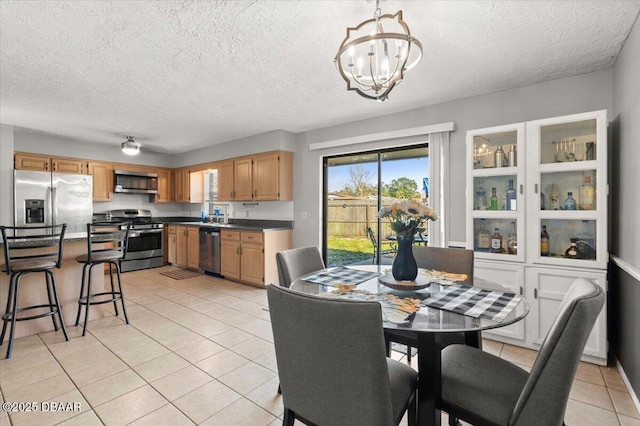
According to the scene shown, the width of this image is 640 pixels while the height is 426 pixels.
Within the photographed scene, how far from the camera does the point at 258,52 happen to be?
96.4 inches

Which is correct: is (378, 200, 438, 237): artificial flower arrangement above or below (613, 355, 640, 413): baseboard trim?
above

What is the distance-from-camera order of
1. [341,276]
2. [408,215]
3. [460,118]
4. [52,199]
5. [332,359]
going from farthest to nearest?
1. [52,199]
2. [460,118]
3. [341,276]
4. [408,215]
5. [332,359]

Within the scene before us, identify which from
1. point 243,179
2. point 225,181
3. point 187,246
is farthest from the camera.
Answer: point 187,246

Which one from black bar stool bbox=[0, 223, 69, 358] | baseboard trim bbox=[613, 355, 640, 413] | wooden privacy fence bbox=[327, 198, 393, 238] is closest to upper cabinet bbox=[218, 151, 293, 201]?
wooden privacy fence bbox=[327, 198, 393, 238]

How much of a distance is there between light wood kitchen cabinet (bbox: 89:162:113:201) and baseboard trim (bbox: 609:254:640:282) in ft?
23.8

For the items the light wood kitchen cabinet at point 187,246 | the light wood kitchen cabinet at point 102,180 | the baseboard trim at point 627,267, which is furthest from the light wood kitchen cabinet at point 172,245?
the baseboard trim at point 627,267

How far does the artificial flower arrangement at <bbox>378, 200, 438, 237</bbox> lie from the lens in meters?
1.80

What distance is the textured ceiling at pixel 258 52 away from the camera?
1925 millimetres

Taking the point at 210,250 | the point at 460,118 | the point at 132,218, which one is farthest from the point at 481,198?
the point at 132,218

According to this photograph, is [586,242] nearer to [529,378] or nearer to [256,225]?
[529,378]

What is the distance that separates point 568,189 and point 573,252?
0.55 m

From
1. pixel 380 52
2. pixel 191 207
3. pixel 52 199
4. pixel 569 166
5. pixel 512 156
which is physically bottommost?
pixel 191 207

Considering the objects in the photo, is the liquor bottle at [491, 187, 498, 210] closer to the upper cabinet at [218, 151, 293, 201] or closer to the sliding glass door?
the sliding glass door

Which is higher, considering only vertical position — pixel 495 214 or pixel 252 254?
pixel 495 214
